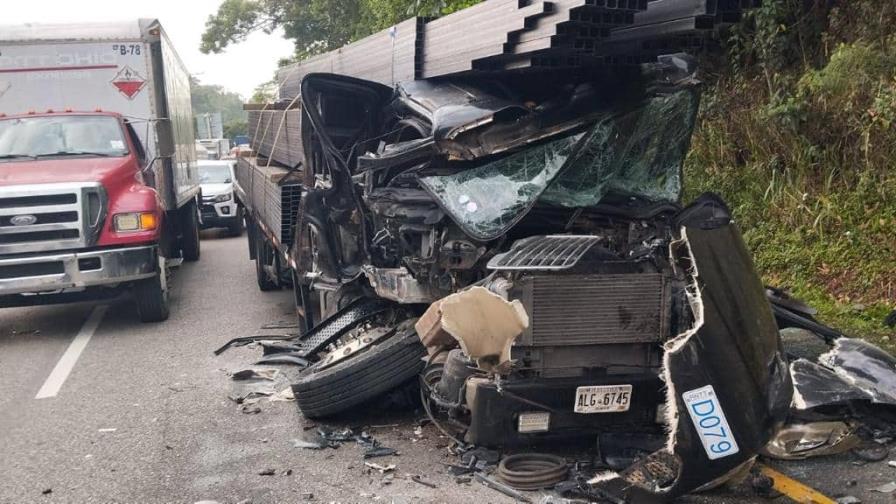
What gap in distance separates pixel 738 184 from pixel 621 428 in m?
6.06

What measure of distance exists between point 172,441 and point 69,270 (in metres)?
3.93

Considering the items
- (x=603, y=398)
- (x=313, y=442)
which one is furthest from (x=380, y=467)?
(x=603, y=398)

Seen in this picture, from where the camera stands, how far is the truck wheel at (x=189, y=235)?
13.8 meters

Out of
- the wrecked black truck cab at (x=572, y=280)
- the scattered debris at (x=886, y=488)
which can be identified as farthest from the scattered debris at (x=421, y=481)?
the scattered debris at (x=886, y=488)

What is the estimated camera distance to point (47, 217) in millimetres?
8414

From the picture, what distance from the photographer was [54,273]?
8.44 meters

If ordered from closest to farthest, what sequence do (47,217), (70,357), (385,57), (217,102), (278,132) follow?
(385,57) → (70,357) → (47,217) → (278,132) → (217,102)

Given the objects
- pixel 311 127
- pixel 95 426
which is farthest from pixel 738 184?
pixel 95 426

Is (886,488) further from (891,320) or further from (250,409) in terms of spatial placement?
(250,409)

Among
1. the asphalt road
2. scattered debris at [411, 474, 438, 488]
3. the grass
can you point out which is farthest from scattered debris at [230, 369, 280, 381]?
the grass

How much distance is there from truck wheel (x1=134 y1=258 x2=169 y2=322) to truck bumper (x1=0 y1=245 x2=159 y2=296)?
0.32 metres

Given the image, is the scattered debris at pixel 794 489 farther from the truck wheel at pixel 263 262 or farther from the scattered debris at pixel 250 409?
the truck wheel at pixel 263 262

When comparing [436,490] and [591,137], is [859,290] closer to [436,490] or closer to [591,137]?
[591,137]

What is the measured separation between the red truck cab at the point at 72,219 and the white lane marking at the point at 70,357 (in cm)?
45
